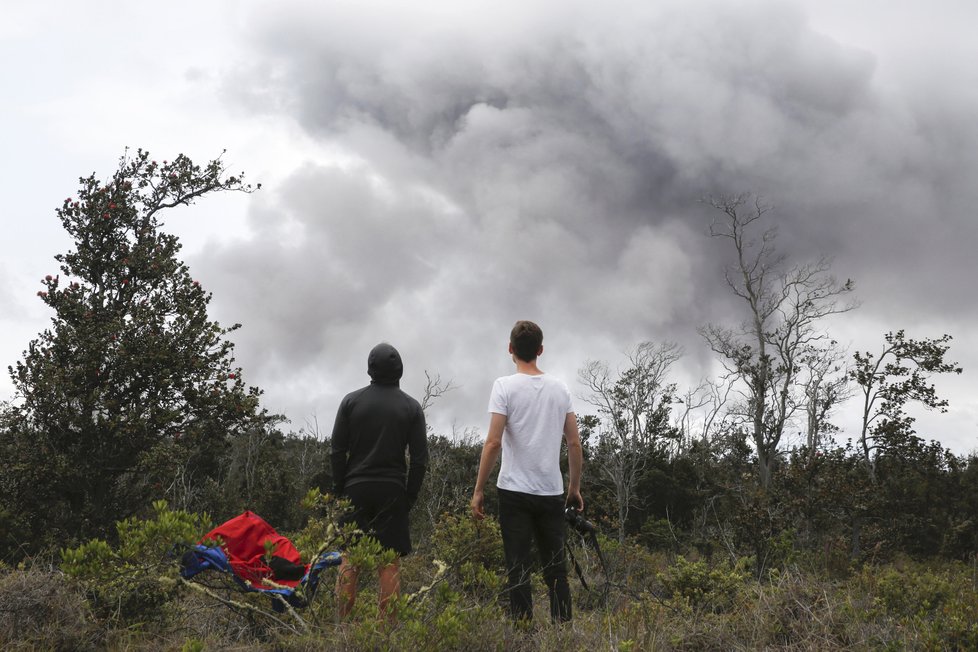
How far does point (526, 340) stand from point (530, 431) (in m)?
0.56

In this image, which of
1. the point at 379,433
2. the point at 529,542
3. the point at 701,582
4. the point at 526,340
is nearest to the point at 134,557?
the point at 379,433

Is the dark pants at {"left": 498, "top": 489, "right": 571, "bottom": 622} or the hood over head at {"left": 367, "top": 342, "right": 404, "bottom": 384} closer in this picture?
the dark pants at {"left": 498, "top": 489, "right": 571, "bottom": 622}

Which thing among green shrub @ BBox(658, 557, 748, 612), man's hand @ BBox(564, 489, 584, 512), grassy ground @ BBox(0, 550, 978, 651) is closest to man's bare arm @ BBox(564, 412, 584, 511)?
man's hand @ BBox(564, 489, 584, 512)

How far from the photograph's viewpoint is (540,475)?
4152mm

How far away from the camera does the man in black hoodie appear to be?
13.8 feet

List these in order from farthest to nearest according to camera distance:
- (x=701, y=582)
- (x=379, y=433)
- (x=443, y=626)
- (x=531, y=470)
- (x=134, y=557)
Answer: (x=701, y=582), (x=379, y=433), (x=531, y=470), (x=134, y=557), (x=443, y=626)

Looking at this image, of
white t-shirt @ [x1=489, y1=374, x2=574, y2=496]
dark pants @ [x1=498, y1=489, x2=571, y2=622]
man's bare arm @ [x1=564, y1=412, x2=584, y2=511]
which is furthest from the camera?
man's bare arm @ [x1=564, y1=412, x2=584, y2=511]

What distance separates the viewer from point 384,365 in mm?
4434

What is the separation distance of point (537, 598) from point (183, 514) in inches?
115

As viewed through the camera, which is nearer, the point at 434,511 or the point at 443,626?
the point at 443,626

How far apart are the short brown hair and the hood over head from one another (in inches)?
29.7

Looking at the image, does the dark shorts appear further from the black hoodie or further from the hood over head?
the hood over head

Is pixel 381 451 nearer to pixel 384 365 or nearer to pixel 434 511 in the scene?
pixel 384 365

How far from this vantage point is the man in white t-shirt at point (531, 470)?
4117 millimetres
